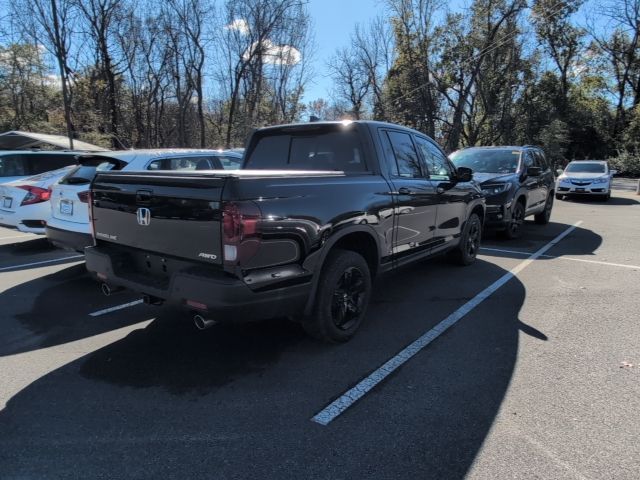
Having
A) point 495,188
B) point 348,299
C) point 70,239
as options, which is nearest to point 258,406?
point 348,299

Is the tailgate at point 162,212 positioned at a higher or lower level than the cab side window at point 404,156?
lower

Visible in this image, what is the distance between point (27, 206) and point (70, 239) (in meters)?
2.26

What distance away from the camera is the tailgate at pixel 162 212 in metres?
3.12

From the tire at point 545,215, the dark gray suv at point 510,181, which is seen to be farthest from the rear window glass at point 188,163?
the tire at point 545,215

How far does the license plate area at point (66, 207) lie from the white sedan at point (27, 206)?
144 centimetres

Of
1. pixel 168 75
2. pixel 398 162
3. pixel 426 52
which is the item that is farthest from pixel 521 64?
pixel 398 162

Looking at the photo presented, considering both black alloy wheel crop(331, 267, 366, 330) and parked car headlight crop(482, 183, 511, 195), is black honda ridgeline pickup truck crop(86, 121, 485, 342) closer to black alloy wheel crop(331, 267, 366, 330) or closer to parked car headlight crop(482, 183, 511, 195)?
black alloy wheel crop(331, 267, 366, 330)

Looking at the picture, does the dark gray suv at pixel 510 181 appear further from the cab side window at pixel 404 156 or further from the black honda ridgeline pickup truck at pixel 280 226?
the cab side window at pixel 404 156

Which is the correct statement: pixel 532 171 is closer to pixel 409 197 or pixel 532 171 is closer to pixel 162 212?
pixel 409 197

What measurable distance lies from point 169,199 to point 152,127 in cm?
3441

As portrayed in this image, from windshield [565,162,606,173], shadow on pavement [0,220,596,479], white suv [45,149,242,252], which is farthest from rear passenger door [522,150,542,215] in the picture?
windshield [565,162,606,173]

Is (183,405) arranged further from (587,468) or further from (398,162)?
(398,162)

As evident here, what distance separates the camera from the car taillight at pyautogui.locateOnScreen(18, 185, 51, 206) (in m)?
7.37

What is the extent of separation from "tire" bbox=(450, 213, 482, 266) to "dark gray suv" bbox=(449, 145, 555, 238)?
1.86 metres
